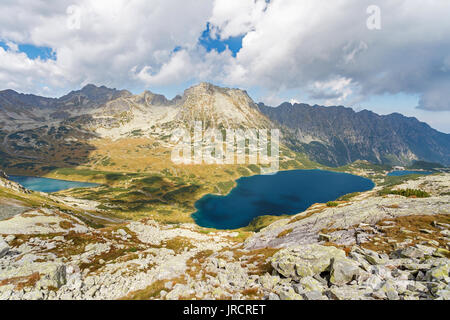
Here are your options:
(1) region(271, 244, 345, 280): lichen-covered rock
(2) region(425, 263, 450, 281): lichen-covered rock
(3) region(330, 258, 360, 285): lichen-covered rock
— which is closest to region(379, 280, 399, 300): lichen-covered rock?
(3) region(330, 258, 360, 285): lichen-covered rock

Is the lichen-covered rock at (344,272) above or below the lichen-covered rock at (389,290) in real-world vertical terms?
below

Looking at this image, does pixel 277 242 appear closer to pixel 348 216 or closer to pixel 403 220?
pixel 348 216

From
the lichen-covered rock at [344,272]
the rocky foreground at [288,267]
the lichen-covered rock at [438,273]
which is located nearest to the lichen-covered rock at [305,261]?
the rocky foreground at [288,267]

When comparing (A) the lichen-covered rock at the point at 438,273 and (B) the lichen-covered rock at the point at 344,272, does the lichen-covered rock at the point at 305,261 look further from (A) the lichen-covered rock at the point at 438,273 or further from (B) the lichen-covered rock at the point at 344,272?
(A) the lichen-covered rock at the point at 438,273

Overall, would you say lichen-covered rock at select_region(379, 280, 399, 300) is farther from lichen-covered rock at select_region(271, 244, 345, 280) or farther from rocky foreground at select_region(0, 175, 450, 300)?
lichen-covered rock at select_region(271, 244, 345, 280)

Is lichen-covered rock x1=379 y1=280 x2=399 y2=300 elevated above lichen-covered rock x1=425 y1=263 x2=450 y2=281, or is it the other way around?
lichen-covered rock x1=425 y1=263 x2=450 y2=281
